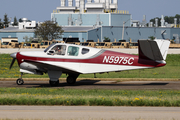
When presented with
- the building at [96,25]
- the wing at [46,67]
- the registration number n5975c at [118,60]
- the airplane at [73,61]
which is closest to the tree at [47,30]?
the building at [96,25]

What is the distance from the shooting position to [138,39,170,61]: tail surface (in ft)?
51.9

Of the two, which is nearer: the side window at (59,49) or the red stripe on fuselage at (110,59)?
the red stripe on fuselage at (110,59)

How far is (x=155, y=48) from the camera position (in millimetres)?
15844

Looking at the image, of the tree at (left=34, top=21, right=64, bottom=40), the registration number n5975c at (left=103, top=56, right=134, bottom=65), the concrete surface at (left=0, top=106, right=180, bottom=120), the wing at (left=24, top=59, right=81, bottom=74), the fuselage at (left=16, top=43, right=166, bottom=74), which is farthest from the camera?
the tree at (left=34, top=21, right=64, bottom=40)

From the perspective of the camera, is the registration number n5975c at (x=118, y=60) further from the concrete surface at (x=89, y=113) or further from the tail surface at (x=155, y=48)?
the concrete surface at (x=89, y=113)

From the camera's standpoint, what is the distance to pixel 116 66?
16.7 meters

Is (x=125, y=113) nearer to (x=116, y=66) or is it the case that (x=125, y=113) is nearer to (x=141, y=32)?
(x=116, y=66)

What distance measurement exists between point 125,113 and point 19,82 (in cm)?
1018

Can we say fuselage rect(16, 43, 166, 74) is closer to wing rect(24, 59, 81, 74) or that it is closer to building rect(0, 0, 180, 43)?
wing rect(24, 59, 81, 74)

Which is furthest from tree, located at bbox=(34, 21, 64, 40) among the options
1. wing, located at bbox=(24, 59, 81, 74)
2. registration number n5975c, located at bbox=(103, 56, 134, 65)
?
registration number n5975c, located at bbox=(103, 56, 134, 65)

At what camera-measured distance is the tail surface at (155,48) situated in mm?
15828

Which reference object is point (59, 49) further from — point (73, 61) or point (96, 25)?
point (96, 25)

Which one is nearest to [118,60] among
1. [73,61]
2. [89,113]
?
[73,61]

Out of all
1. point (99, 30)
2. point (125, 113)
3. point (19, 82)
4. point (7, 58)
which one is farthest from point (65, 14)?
point (125, 113)
